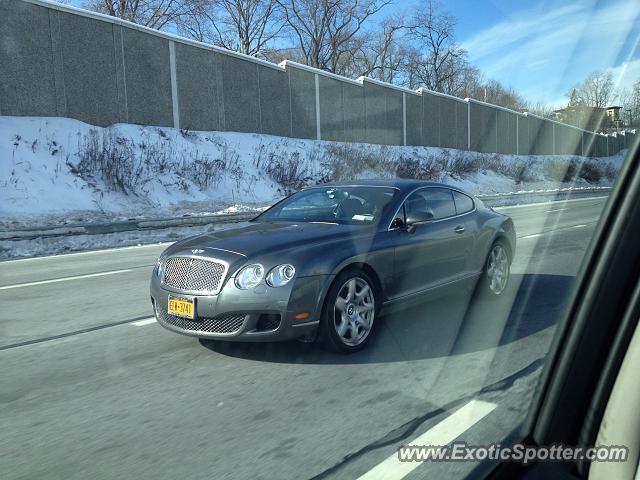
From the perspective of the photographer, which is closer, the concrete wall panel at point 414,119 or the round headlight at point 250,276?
the round headlight at point 250,276

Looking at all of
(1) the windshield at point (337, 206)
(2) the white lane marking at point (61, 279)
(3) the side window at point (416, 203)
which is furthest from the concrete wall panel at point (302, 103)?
(3) the side window at point (416, 203)

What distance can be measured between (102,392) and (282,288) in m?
1.55

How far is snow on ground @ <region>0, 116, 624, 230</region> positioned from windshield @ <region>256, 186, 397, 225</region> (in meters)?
12.3

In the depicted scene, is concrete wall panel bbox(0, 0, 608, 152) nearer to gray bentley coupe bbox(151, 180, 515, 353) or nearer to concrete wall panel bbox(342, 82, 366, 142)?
concrete wall panel bbox(342, 82, 366, 142)

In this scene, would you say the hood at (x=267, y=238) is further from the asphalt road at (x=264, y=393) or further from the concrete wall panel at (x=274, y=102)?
the concrete wall panel at (x=274, y=102)

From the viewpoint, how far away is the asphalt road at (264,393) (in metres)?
3.12

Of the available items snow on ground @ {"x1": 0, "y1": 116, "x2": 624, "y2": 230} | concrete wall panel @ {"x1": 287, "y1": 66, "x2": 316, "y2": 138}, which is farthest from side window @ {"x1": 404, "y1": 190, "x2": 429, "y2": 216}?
concrete wall panel @ {"x1": 287, "y1": 66, "x2": 316, "y2": 138}

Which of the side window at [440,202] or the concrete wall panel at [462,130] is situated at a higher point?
the side window at [440,202]

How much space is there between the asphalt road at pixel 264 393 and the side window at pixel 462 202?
108cm

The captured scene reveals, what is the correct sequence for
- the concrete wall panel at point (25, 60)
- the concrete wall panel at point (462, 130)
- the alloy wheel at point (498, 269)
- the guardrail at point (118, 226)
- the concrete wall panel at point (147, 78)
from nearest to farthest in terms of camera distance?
1. the alloy wheel at point (498, 269)
2. the guardrail at point (118, 226)
3. the concrete wall panel at point (25, 60)
4. the concrete wall panel at point (147, 78)
5. the concrete wall panel at point (462, 130)

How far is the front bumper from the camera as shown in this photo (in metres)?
4.52

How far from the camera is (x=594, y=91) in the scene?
7.46 feet

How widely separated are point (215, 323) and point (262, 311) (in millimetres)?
436

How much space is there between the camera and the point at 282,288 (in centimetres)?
454
